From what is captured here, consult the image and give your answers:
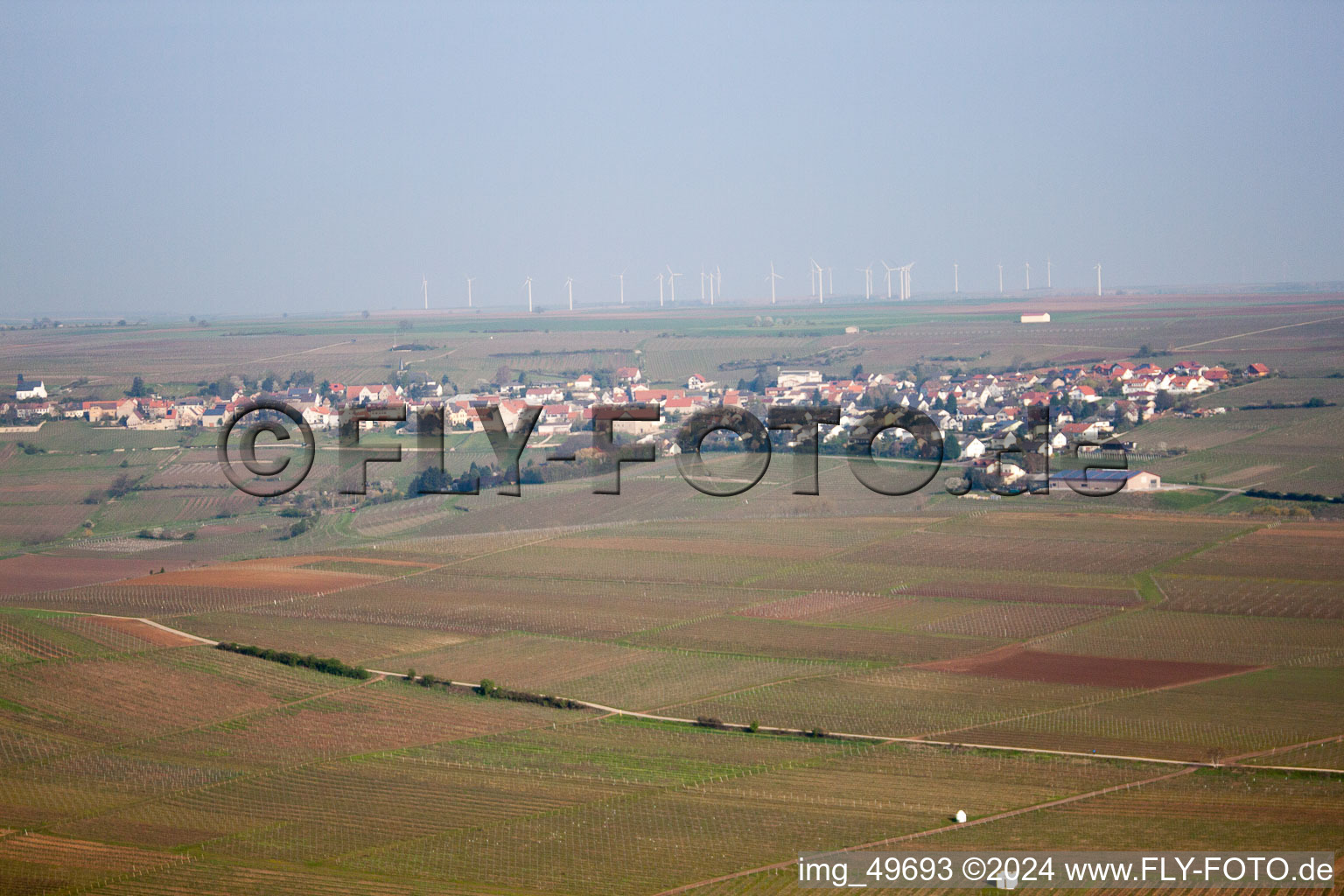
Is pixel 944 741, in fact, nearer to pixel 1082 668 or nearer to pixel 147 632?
pixel 1082 668

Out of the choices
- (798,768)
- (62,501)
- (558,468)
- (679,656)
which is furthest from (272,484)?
(798,768)

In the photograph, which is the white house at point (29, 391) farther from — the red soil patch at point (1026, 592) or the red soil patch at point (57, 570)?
the red soil patch at point (1026, 592)

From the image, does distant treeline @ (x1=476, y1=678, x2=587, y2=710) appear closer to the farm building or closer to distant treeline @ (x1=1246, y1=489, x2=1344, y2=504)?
the farm building

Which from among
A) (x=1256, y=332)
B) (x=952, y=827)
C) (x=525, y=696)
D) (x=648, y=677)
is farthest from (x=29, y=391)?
(x=1256, y=332)

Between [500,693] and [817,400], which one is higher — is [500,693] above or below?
below

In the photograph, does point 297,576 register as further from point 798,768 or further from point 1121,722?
point 1121,722

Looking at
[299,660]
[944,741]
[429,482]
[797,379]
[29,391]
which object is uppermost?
[29,391]
